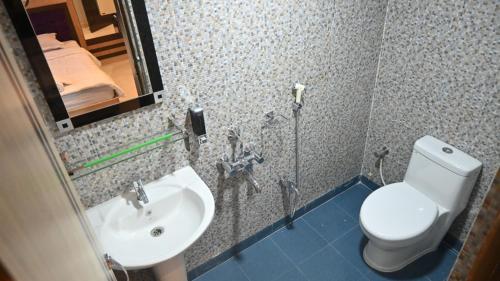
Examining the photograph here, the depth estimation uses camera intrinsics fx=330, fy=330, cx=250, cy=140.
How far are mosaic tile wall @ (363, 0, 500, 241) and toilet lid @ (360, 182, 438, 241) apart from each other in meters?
0.31

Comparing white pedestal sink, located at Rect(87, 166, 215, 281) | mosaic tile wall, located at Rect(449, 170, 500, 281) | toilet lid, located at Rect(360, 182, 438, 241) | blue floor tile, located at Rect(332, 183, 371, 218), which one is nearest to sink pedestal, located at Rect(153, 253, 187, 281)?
white pedestal sink, located at Rect(87, 166, 215, 281)

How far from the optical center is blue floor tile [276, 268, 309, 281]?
6.68 ft

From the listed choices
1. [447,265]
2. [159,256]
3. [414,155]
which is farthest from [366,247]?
[159,256]

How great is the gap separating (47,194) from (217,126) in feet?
3.93

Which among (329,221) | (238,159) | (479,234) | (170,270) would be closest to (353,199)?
(329,221)

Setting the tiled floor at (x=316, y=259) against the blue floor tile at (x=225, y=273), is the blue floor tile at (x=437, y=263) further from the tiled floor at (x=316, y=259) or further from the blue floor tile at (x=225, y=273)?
the blue floor tile at (x=225, y=273)

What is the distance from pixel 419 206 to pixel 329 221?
0.67 m

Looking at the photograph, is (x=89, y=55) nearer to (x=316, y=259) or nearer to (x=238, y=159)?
(x=238, y=159)

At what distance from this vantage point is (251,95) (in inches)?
67.7

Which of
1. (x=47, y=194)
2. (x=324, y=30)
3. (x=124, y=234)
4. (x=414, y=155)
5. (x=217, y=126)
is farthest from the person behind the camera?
(x=414, y=155)

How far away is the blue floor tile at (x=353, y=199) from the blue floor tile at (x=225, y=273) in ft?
3.10

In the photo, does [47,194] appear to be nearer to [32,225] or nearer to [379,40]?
[32,225]

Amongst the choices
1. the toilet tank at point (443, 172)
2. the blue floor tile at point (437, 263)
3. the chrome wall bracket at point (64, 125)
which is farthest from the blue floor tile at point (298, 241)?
the chrome wall bracket at point (64, 125)

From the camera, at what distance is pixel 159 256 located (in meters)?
1.27
